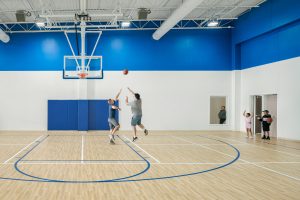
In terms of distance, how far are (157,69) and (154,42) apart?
174 centimetres

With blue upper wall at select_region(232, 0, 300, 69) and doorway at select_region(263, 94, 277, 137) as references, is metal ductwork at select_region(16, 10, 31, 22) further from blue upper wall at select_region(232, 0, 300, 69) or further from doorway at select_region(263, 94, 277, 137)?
doorway at select_region(263, 94, 277, 137)

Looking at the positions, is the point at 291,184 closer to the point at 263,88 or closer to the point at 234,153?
the point at 234,153

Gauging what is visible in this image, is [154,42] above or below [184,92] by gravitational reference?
above

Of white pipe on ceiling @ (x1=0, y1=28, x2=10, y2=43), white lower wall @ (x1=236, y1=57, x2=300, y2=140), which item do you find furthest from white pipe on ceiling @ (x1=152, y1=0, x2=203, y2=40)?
white pipe on ceiling @ (x1=0, y1=28, x2=10, y2=43)

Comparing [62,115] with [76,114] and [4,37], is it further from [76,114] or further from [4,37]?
[4,37]

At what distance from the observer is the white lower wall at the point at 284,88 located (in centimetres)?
1697

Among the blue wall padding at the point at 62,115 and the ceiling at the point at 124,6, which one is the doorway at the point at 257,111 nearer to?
the ceiling at the point at 124,6

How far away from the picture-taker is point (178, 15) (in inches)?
722

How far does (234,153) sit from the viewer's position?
12.2 m

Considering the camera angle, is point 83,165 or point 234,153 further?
point 234,153

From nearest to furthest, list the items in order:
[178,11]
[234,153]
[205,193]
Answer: [205,193] < [234,153] < [178,11]

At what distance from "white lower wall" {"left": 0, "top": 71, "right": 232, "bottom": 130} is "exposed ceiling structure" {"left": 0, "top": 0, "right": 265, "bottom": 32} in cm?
311

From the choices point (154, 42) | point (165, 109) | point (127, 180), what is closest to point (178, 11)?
point (154, 42)

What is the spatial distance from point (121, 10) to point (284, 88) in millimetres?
9843
